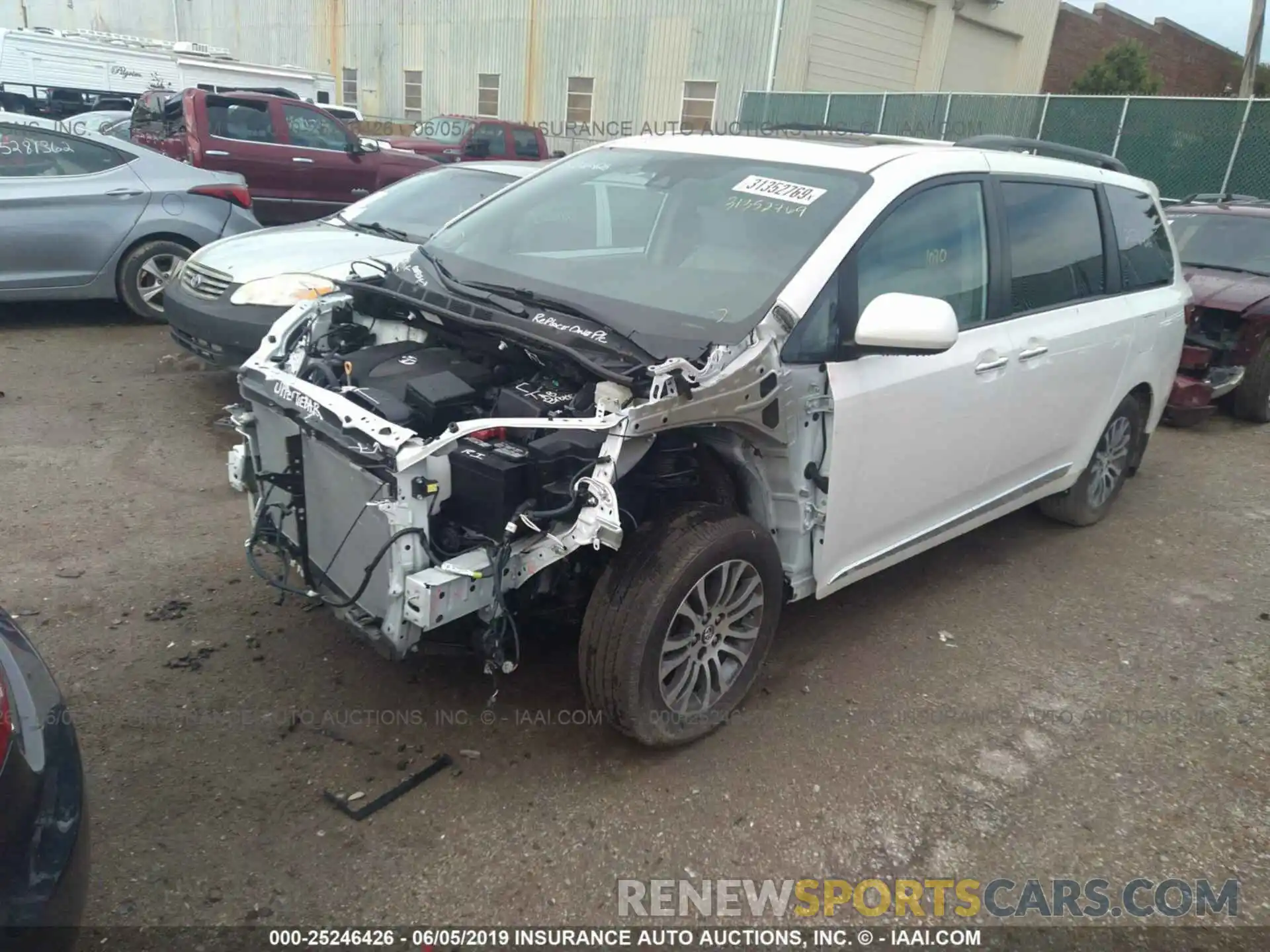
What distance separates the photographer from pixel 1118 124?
14891mm

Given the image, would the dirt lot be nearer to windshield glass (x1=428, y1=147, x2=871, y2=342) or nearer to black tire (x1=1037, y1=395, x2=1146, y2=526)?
black tire (x1=1037, y1=395, x2=1146, y2=526)

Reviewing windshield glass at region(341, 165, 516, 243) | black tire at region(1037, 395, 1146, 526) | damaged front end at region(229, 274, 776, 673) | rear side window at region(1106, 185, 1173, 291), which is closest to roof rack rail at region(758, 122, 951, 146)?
rear side window at region(1106, 185, 1173, 291)

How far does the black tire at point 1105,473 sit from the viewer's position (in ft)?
15.8

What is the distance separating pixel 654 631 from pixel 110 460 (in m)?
3.68

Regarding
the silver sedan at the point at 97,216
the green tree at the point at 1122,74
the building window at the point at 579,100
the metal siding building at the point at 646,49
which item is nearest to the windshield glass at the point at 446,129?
the metal siding building at the point at 646,49

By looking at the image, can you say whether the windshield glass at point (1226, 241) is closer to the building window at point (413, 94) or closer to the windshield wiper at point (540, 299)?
the windshield wiper at point (540, 299)

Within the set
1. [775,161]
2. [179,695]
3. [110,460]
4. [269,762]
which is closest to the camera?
[269,762]

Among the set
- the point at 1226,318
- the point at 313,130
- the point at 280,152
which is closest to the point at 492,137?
the point at 313,130

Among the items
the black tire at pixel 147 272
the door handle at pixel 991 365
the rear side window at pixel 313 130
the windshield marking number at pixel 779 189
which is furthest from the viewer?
the rear side window at pixel 313 130

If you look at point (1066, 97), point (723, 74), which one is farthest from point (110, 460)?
point (723, 74)

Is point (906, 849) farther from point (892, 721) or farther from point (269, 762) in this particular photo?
point (269, 762)

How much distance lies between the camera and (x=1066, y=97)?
15.3 meters

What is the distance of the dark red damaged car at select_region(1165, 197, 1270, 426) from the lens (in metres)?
6.91

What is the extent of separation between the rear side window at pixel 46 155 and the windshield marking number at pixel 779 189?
20.7 feet
